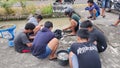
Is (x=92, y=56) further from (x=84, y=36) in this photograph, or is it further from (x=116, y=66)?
(x=116, y=66)

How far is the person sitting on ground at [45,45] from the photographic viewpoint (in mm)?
5141

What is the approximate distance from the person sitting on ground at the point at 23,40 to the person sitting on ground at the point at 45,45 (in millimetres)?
256

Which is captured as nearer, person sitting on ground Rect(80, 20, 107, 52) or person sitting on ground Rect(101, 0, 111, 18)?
person sitting on ground Rect(80, 20, 107, 52)

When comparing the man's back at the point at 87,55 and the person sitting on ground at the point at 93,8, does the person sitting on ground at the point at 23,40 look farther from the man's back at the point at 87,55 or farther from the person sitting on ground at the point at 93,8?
the person sitting on ground at the point at 93,8

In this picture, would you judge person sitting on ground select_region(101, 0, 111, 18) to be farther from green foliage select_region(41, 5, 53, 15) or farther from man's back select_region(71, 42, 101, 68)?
man's back select_region(71, 42, 101, 68)

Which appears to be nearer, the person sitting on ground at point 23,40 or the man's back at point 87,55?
the man's back at point 87,55

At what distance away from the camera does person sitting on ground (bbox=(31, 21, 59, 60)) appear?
5.14 metres

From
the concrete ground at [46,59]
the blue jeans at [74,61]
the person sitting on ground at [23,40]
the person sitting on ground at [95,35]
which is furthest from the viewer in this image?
the person sitting on ground at [23,40]

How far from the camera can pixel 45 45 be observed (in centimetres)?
515

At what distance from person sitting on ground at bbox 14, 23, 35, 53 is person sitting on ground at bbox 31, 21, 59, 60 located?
0.84ft

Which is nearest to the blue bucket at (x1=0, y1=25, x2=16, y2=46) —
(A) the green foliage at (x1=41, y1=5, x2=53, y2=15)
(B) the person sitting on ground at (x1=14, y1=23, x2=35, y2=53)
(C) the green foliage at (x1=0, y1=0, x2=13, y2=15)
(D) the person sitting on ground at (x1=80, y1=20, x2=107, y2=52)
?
(B) the person sitting on ground at (x1=14, y1=23, x2=35, y2=53)

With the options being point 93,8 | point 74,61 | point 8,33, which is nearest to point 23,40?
point 8,33

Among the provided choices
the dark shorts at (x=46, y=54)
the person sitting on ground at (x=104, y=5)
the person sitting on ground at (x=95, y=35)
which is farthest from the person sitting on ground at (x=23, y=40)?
the person sitting on ground at (x=104, y=5)

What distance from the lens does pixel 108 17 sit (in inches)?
360
